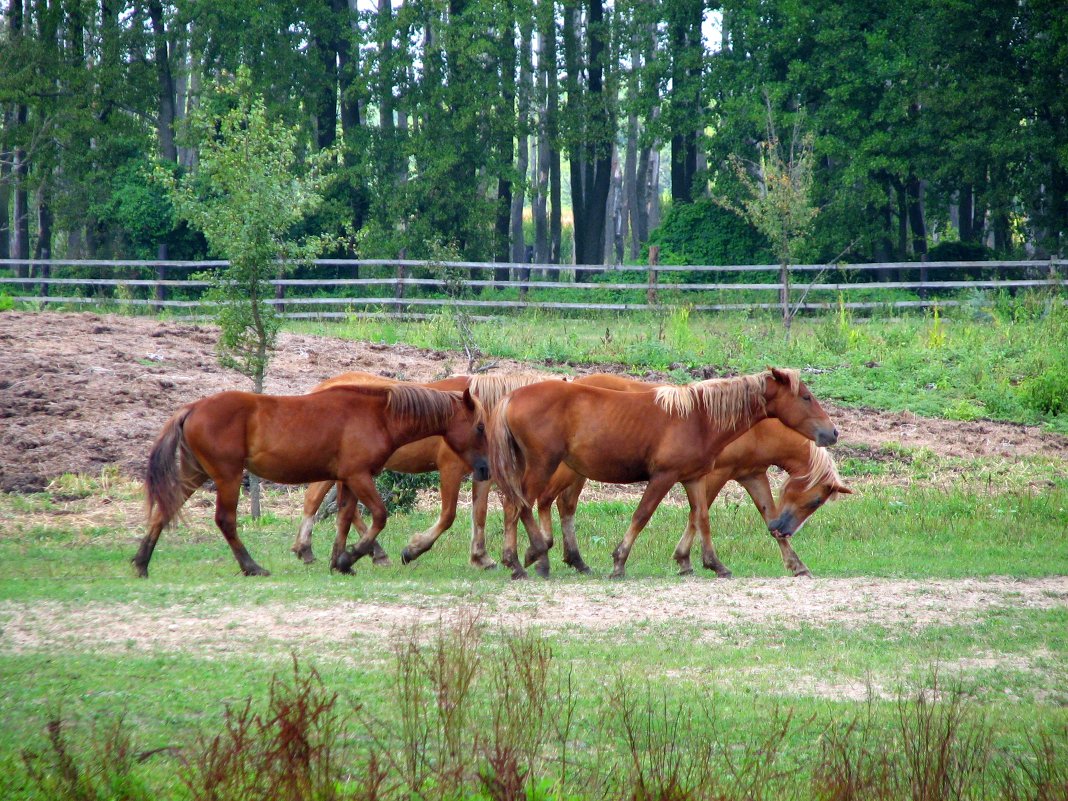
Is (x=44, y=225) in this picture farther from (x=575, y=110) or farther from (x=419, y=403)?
(x=419, y=403)

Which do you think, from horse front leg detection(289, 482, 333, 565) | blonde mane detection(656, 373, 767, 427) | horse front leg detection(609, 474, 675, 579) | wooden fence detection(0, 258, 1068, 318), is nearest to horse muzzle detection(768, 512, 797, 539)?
blonde mane detection(656, 373, 767, 427)

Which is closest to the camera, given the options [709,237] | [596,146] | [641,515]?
[641,515]

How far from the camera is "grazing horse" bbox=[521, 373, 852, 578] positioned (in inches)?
445

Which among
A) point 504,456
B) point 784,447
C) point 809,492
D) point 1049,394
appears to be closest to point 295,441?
point 504,456

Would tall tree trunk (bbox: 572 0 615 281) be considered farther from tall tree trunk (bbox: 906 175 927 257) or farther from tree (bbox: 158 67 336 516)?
tree (bbox: 158 67 336 516)

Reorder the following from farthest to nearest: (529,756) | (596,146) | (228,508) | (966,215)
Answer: (596,146)
(966,215)
(228,508)
(529,756)

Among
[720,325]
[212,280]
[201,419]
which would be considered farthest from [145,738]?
[720,325]

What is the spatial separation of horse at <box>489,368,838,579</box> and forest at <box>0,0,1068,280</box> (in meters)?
26.0

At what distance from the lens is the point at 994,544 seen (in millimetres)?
12594

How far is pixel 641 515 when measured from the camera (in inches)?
424

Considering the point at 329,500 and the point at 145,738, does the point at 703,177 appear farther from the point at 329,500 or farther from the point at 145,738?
the point at 145,738

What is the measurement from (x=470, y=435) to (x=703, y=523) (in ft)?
7.70

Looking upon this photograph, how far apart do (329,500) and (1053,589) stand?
769 cm

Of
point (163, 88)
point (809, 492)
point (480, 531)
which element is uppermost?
point (163, 88)
